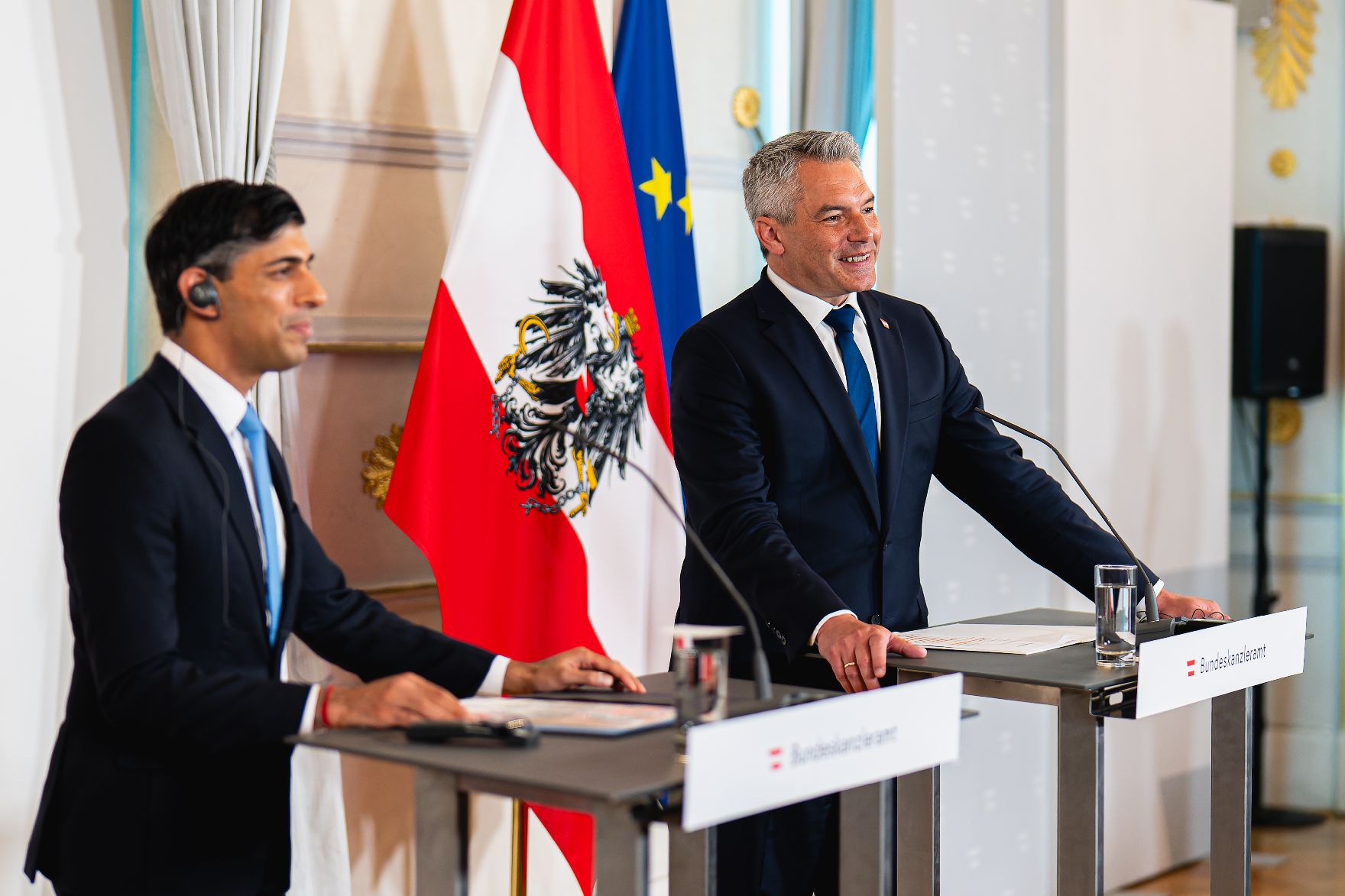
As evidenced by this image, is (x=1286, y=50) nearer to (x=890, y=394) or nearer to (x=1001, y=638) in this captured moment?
(x=890, y=394)

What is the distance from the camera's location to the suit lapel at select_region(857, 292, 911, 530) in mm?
2547

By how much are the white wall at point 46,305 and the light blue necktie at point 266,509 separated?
1075 mm

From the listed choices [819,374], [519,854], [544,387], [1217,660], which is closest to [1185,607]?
[1217,660]

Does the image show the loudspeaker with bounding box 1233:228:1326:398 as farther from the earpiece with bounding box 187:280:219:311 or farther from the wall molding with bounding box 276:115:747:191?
the earpiece with bounding box 187:280:219:311

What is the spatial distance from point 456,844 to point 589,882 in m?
1.60

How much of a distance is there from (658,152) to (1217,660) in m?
1.81

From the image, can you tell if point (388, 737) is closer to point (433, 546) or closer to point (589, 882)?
point (433, 546)

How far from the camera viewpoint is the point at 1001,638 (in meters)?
2.47

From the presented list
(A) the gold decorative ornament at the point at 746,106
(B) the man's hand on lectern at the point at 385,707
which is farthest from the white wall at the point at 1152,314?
(B) the man's hand on lectern at the point at 385,707

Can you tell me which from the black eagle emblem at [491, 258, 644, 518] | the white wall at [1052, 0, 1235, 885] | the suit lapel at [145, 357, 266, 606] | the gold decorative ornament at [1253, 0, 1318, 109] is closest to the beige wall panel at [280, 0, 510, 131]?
the black eagle emblem at [491, 258, 644, 518]

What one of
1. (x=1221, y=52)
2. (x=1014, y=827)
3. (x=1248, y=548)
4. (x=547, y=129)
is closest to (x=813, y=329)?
(x=547, y=129)

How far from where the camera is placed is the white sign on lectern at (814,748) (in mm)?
1495

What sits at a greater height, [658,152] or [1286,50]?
[1286,50]

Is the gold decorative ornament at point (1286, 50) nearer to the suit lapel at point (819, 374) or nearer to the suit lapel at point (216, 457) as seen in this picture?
the suit lapel at point (819, 374)
